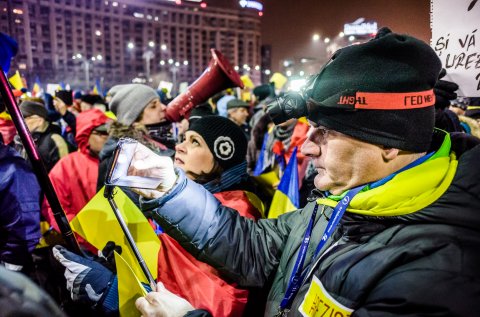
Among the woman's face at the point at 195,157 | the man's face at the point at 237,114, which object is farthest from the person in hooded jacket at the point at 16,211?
the man's face at the point at 237,114

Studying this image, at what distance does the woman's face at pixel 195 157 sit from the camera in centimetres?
263

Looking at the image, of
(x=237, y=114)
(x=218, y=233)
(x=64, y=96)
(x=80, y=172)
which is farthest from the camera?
(x=64, y=96)

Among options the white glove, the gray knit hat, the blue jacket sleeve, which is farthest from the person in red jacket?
the blue jacket sleeve

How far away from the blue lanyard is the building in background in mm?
66196

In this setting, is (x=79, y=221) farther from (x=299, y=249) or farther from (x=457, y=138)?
(x=457, y=138)

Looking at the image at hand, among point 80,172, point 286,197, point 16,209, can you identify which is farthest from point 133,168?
point 80,172

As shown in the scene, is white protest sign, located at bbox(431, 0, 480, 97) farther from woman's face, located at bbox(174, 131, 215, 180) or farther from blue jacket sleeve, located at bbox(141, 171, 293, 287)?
woman's face, located at bbox(174, 131, 215, 180)

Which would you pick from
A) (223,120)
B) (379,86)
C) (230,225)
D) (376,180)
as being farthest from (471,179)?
(223,120)

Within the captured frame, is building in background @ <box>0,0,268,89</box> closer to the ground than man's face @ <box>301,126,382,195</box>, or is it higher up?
higher up

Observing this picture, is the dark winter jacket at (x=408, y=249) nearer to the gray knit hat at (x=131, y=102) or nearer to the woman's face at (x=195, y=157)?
the woman's face at (x=195, y=157)

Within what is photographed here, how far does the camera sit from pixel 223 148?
2697mm

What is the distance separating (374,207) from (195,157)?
66.1 inches

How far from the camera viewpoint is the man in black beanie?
1011 mm

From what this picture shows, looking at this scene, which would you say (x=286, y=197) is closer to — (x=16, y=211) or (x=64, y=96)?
(x=16, y=211)
